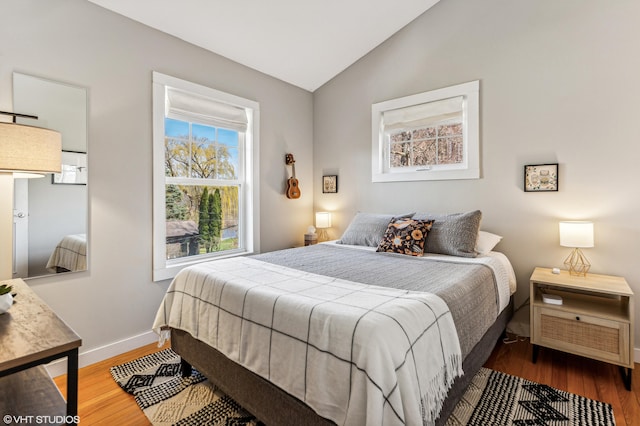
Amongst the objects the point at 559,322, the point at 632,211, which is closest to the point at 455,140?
the point at 632,211

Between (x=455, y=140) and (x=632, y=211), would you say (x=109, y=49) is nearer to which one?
(x=455, y=140)

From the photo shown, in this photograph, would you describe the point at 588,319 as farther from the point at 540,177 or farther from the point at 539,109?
the point at 539,109

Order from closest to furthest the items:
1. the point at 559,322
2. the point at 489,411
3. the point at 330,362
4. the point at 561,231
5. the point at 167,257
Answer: the point at 330,362
the point at 489,411
the point at 559,322
the point at 561,231
the point at 167,257

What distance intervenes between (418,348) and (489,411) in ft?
3.21

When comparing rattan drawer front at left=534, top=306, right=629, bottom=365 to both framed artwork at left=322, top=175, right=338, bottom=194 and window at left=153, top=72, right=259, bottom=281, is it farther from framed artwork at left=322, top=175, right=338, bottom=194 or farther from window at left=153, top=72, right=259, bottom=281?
window at left=153, top=72, right=259, bottom=281

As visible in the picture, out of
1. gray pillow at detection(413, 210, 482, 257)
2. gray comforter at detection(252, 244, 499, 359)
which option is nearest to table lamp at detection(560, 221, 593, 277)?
gray pillow at detection(413, 210, 482, 257)

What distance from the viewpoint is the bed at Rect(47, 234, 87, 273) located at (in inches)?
85.0

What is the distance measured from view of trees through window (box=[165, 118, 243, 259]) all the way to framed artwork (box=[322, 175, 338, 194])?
1143 millimetres

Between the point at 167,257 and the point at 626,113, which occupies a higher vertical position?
the point at 626,113

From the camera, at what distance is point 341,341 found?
3.83 ft

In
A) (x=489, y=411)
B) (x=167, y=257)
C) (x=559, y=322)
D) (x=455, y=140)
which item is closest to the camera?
(x=489, y=411)

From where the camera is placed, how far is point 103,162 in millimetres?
2359

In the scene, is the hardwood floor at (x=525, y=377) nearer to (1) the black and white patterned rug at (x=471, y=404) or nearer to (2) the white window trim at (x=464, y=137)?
(1) the black and white patterned rug at (x=471, y=404)

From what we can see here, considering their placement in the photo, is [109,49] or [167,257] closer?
[109,49]
